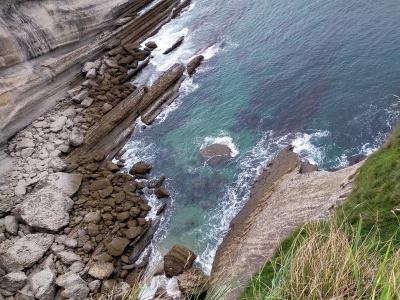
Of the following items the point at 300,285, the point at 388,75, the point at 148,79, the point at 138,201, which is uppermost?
the point at 300,285

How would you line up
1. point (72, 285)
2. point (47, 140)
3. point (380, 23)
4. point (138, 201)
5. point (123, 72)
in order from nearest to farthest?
point (72, 285)
point (138, 201)
point (47, 140)
point (380, 23)
point (123, 72)

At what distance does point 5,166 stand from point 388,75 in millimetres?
31334

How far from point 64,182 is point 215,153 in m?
11.5

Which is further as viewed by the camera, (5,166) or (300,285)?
(5,166)

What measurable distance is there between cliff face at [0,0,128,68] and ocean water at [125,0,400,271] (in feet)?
25.0

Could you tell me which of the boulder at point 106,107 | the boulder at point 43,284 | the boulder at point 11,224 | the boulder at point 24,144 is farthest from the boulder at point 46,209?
the boulder at point 106,107

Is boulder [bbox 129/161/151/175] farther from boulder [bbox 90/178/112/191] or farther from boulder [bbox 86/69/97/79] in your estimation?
boulder [bbox 86/69/97/79]

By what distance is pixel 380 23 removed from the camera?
Answer: 39.7 meters

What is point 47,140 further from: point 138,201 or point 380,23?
point 380,23

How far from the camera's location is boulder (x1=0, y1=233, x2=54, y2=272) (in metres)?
26.0

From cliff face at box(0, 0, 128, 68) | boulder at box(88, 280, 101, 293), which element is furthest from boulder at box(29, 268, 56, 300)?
cliff face at box(0, 0, 128, 68)

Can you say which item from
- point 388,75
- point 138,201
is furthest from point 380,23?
point 138,201

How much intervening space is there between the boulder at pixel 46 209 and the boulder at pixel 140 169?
16.8 ft

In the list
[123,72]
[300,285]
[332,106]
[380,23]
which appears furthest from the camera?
[123,72]
